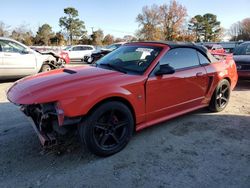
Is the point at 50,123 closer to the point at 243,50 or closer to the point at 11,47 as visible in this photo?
the point at 11,47

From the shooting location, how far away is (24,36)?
151 feet

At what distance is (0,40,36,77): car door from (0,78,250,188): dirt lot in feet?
15.5

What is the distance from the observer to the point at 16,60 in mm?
8891

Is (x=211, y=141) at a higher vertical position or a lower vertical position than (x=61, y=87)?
lower

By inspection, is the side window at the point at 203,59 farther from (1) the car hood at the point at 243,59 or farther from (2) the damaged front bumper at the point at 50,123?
(1) the car hood at the point at 243,59

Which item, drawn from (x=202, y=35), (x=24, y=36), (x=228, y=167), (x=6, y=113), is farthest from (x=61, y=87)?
(x=202, y=35)

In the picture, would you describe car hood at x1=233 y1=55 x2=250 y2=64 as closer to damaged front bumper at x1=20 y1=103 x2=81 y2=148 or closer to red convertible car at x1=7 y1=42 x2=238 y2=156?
red convertible car at x1=7 y1=42 x2=238 y2=156

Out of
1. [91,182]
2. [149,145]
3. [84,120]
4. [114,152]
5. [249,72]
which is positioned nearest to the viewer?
[91,182]

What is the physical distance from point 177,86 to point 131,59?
91cm

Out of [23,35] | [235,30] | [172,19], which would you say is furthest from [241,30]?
[23,35]

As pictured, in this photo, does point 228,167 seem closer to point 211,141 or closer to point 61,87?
point 211,141

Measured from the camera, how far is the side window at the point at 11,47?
28.6ft

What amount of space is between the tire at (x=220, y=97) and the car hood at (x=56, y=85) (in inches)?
95.1

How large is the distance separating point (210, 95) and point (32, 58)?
22.2ft
